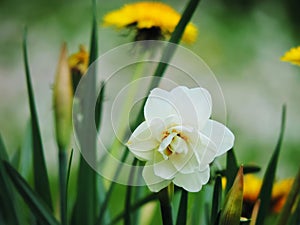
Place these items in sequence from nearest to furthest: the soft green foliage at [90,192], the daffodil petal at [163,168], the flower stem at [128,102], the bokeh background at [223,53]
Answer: the daffodil petal at [163,168] < the soft green foliage at [90,192] < the flower stem at [128,102] < the bokeh background at [223,53]

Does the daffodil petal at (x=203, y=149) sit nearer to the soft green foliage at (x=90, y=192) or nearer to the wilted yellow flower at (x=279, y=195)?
the soft green foliage at (x=90, y=192)

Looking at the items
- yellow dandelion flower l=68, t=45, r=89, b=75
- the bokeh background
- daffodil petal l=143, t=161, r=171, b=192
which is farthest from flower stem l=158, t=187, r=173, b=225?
the bokeh background

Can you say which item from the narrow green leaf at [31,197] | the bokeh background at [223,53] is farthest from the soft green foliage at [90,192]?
the bokeh background at [223,53]

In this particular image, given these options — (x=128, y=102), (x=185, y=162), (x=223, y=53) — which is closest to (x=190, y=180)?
(x=185, y=162)

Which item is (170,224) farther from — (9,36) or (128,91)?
(9,36)

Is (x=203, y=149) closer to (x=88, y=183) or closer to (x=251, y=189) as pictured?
(x=88, y=183)

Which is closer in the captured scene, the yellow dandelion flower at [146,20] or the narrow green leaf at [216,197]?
the narrow green leaf at [216,197]

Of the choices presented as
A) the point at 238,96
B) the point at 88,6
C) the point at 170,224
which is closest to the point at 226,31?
the point at 238,96
